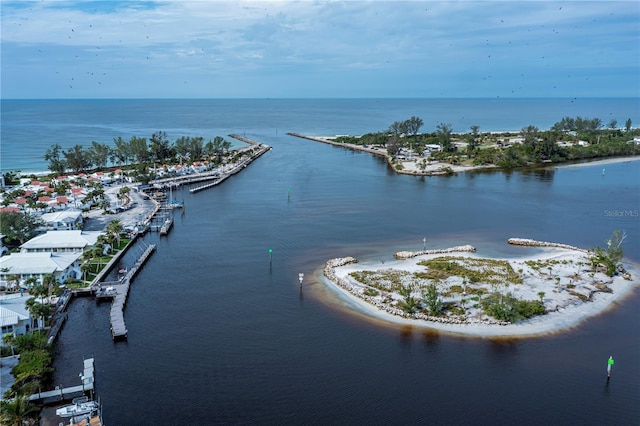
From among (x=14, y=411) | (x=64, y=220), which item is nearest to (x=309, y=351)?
(x=14, y=411)

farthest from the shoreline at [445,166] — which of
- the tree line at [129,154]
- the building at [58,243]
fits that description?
the building at [58,243]

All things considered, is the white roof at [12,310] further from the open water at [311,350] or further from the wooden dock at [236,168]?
the wooden dock at [236,168]

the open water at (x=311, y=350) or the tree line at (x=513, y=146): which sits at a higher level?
the tree line at (x=513, y=146)

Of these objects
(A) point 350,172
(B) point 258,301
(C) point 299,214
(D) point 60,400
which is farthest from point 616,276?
(A) point 350,172

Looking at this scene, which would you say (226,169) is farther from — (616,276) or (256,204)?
(616,276)

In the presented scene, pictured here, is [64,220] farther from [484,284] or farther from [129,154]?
[484,284]
